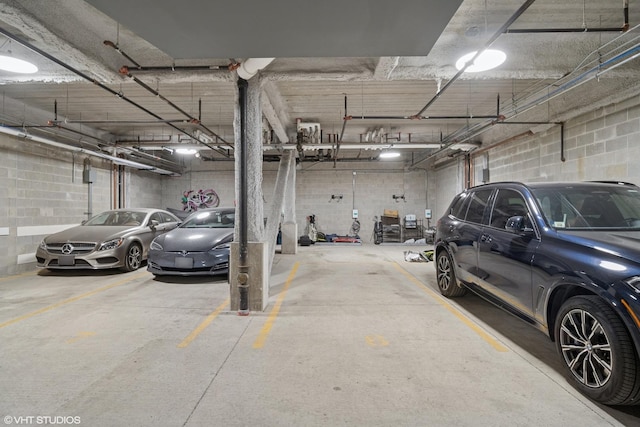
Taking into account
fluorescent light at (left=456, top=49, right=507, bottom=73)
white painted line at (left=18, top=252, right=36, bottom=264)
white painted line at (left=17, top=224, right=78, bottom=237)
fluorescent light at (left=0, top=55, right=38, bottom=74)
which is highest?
fluorescent light at (left=456, top=49, right=507, bottom=73)

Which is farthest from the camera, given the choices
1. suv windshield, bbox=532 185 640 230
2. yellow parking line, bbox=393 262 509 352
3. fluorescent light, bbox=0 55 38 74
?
fluorescent light, bbox=0 55 38 74

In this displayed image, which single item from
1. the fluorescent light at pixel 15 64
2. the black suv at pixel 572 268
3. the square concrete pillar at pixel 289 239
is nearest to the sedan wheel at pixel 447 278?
the black suv at pixel 572 268

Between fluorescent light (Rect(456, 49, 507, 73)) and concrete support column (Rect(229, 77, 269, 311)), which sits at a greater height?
fluorescent light (Rect(456, 49, 507, 73))

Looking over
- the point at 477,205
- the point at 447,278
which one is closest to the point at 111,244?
the point at 447,278

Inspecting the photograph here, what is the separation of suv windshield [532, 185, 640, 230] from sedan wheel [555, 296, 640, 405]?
77cm

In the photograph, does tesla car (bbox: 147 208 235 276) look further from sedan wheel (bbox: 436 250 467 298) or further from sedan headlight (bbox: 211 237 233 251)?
sedan wheel (bbox: 436 250 467 298)

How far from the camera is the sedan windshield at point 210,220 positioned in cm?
604

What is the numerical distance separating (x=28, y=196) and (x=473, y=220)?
9.47 meters

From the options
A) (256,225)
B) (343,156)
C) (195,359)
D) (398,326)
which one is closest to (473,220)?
(398,326)

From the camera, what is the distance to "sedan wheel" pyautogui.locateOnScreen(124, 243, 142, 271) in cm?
609

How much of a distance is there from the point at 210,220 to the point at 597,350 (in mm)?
6092

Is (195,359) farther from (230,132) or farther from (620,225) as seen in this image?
(230,132)

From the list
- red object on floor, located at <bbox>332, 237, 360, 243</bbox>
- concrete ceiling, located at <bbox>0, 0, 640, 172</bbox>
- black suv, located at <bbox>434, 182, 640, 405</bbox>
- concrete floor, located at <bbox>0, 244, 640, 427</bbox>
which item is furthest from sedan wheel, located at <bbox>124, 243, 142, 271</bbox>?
red object on floor, located at <bbox>332, 237, 360, 243</bbox>

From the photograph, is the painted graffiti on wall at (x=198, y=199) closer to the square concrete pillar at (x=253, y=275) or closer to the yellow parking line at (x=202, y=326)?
the yellow parking line at (x=202, y=326)
